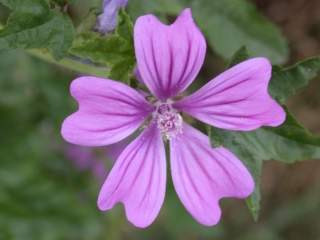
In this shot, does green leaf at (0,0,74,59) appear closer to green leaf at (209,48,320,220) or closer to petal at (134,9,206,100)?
petal at (134,9,206,100)

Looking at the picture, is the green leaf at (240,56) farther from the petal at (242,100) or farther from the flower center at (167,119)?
the flower center at (167,119)

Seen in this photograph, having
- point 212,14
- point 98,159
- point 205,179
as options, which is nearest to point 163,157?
point 205,179

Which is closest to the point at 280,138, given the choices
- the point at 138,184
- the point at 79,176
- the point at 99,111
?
the point at 138,184

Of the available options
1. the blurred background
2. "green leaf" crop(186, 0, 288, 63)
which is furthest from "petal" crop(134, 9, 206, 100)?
"green leaf" crop(186, 0, 288, 63)

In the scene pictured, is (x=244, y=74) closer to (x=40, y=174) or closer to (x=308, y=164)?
(x=40, y=174)

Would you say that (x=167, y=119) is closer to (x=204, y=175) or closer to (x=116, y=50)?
(x=204, y=175)
